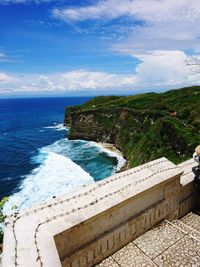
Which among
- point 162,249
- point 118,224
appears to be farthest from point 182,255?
point 118,224

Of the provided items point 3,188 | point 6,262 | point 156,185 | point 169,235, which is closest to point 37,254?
point 6,262

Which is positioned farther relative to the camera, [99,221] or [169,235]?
[169,235]

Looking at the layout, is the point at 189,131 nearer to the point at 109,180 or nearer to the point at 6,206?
the point at 6,206

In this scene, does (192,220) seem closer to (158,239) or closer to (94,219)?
(158,239)

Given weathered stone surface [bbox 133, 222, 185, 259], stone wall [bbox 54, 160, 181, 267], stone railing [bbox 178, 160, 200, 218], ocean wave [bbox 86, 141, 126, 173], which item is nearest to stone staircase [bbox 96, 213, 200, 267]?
weathered stone surface [bbox 133, 222, 185, 259]

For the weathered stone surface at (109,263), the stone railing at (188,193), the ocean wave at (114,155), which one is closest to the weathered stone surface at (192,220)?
the stone railing at (188,193)

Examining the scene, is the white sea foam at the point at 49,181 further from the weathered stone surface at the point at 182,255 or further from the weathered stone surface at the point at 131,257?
the weathered stone surface at the point at 182,255

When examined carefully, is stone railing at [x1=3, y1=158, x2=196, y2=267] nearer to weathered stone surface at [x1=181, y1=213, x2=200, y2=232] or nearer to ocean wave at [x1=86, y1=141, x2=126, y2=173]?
weathered stone surface at [x1=181, y1=213, x2=200, y2=232]
